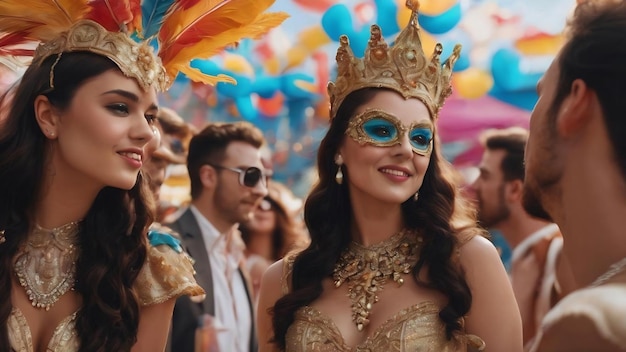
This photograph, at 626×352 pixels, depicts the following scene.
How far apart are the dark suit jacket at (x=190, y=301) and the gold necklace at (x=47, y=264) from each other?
1828 millimetres

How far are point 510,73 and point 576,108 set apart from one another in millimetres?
6712

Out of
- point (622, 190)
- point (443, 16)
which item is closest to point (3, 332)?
point (622, 190)

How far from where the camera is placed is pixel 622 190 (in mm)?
2096

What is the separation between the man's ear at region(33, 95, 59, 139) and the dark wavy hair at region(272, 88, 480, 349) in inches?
43.3

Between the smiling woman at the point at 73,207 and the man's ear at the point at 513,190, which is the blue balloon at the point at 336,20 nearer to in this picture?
the man's ear at the point at 513,190

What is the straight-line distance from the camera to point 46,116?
3.41m

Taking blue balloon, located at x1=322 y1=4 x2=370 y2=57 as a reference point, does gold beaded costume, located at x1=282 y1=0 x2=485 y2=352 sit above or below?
below

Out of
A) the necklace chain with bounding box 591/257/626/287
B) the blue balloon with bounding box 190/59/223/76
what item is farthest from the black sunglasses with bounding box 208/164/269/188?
the necklace chain with bounding box 591/257/626/287

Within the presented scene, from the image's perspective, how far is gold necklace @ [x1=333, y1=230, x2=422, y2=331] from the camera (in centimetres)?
355

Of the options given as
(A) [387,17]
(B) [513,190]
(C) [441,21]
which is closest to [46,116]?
(C) [441,21]

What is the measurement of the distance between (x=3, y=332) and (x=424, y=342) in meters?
1.49

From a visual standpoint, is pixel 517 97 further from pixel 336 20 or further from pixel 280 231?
pixel 280 231

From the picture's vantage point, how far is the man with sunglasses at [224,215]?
5.67m

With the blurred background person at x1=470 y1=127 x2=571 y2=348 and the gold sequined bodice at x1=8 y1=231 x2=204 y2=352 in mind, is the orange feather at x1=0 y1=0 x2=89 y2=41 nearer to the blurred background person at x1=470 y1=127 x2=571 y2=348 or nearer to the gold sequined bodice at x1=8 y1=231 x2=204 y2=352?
the gold sequined bodice at x1=8 y1=231 x2=204 y2=352
